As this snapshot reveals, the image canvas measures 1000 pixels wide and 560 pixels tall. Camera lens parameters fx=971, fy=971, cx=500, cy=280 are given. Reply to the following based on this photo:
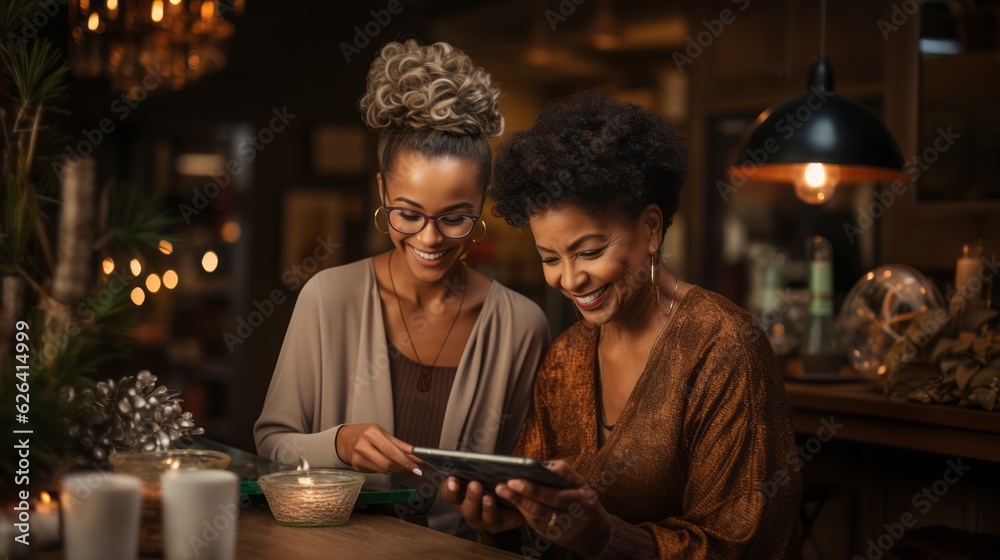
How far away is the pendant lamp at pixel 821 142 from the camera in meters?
2.83

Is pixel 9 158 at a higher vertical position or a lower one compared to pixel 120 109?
lower

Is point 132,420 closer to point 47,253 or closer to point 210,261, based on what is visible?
point 47,253

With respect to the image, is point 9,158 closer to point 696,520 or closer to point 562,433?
point 562,433

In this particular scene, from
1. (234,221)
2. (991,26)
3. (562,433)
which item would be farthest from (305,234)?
(562,433)

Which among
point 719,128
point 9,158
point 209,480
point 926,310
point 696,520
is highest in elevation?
point 719,128

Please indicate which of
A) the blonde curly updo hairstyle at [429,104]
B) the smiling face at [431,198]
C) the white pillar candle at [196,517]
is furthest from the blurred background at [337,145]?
the white pillar candle at [196,517]

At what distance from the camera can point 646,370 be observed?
187cm

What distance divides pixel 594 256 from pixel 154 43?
9.13ft

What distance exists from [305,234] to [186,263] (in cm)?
82

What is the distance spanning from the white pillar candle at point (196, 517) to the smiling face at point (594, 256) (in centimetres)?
76

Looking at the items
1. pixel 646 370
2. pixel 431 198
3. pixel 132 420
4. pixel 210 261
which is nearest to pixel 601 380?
pixel 646 370

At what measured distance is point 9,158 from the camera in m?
1.53

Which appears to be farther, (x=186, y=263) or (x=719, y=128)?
(x=186, y=263)

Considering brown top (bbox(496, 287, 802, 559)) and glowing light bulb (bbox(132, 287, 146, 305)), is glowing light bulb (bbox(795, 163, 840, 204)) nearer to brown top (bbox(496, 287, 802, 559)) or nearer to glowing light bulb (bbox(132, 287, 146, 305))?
brown top (bbox(496, 287, 802, 559))
